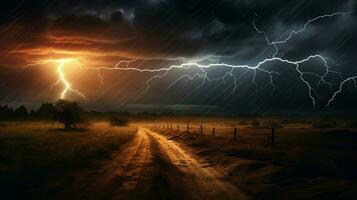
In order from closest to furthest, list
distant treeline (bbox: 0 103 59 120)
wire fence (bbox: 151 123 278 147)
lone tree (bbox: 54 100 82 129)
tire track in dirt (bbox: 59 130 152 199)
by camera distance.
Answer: tire track in dirt (bbox: 59 130 152 199)
wire fence (bbox: 151 123 278 147)
lone tree (bbox: 54 100 82 129)
distant treeline (bbox: 0 103 59 120)

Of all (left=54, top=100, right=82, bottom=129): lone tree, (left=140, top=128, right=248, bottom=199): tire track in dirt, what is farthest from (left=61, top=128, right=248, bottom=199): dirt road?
(left=54, top=100, right=82, bottom=129): lone tree

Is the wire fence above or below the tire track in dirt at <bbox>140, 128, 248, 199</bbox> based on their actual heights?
above

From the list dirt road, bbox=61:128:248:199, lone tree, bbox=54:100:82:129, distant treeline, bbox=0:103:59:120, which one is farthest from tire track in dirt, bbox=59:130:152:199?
distant treeline, bbox=0:103:59:120

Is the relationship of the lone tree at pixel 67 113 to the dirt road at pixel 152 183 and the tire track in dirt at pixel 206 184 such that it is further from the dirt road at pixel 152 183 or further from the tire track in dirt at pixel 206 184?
the tire track in dirt at pixel 206 184

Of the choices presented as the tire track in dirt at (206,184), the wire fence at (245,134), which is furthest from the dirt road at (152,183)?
the wire fence at (245,134)

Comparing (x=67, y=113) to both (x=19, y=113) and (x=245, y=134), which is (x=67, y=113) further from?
(x=19, y=113)

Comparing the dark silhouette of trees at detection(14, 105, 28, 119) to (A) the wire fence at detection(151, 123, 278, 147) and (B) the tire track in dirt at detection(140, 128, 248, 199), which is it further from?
(B) the tire track in dirt at detection(140, 128, 248, 199)

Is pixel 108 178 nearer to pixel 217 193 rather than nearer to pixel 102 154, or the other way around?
pixel 217 193

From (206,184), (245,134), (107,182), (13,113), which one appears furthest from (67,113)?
(13,113)

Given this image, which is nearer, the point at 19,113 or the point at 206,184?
the point at 206,184

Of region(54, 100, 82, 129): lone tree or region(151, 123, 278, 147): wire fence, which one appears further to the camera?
region(54, 100, 82, 129): lone tree

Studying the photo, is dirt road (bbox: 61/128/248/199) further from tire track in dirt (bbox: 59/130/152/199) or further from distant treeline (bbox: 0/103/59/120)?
distant treeline (bbox: 0/103/59/120)

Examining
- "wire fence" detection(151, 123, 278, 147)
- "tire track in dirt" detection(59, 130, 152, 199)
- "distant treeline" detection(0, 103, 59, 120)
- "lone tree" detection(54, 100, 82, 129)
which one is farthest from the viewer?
"distant treeline" detection(0, 103, 59, 120)

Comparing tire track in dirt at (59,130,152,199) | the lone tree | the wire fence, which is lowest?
tire track in dirt at (59,130,152,199)
